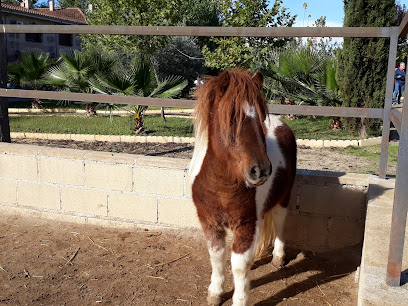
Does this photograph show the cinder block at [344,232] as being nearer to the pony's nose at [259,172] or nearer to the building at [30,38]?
the pony's nose at [259,172]

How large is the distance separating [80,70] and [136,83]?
3255 mm

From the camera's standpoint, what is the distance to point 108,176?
410cm

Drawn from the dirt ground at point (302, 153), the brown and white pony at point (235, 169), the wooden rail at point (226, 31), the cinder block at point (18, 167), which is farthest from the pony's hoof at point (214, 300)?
the dirt ground at point (302, 153)

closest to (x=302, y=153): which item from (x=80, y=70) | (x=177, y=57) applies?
(x=80, y=70)

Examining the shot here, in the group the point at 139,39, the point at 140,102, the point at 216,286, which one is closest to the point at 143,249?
the point at 216,286

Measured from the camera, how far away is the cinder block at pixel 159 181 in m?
3.92

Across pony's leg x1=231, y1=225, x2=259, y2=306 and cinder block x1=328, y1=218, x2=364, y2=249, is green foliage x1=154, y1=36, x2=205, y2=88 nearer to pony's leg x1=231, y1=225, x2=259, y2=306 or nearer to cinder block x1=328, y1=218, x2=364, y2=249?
cinder block x1=328, y1=218, x2=364, y2=249

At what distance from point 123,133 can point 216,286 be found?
7.69 meters

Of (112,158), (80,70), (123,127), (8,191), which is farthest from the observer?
(123,127)

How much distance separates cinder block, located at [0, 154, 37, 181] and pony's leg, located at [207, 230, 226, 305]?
2.54m

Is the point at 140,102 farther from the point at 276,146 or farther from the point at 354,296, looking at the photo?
→ the point at 354,296

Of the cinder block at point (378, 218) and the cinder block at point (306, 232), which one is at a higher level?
the cinder block at point (378, 218)

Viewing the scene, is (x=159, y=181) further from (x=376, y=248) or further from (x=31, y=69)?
(x=31, y=69)

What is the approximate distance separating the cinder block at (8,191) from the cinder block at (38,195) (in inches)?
2.2
